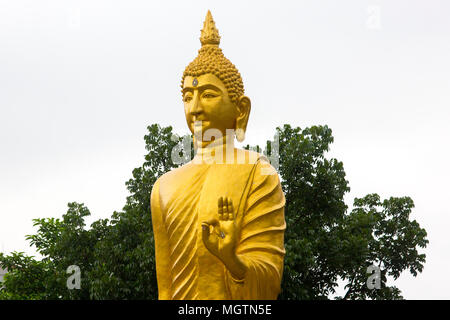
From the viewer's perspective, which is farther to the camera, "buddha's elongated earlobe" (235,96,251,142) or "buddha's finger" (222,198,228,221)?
"buddha's elongated earlobe" (235,96,251,142)

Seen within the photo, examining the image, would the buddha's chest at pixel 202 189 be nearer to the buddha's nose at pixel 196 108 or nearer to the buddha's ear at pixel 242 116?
the buddha's ear at pixel 242 116

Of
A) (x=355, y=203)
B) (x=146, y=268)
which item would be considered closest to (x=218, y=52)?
(x=146, y=268)

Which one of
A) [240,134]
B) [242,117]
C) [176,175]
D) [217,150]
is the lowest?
[176,175]

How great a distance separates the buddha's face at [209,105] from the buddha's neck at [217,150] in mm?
155

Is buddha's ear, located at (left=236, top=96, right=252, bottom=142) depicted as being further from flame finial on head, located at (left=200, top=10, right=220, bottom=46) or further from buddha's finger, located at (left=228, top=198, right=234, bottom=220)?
buddha's finger, located at (left=228, top=198, right=234, bottom=220)

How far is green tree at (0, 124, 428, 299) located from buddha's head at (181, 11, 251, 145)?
6936mm

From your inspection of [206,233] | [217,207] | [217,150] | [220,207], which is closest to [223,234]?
[206,233]

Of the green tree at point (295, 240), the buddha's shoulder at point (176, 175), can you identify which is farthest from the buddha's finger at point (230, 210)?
the green tree at point (295, 240)

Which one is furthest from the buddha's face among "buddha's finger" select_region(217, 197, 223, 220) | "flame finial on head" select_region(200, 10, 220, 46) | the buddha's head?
"buddha's finger" select_region(217, 197, 223, 220)

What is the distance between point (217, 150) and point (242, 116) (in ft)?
1.68

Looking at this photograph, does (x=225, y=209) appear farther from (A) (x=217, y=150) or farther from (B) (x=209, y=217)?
(A) (x=217, y=150)

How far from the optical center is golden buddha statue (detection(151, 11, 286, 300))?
10.1 m

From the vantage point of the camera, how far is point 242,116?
1113 centimetres
